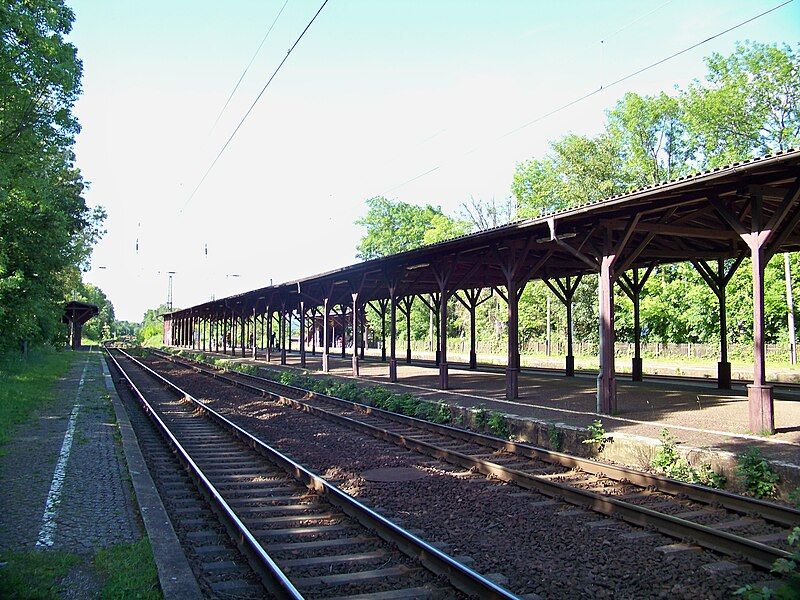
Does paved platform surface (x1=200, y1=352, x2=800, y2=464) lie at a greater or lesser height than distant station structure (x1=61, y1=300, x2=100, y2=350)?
lesser

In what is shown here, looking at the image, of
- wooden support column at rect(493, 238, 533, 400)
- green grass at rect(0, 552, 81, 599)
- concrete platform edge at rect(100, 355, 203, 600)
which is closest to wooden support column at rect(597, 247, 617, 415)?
wooden support column at rect(493, 238, 533, 400)

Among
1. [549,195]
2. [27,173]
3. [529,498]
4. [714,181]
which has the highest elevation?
[549,195]

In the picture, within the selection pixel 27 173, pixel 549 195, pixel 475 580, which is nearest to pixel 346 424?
pixel 475 580

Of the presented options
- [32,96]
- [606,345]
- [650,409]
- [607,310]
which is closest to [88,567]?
[606,345]

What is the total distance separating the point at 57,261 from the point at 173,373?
294 inches

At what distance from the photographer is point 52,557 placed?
5.19 m

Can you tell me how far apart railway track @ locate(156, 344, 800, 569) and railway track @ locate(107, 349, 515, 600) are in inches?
97.9

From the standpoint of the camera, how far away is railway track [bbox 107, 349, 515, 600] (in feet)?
15.4

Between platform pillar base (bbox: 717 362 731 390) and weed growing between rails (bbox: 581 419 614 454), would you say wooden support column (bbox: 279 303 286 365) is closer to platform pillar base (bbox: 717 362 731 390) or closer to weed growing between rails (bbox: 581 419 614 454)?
platform pillar base (bbox: 717 362 731 390)

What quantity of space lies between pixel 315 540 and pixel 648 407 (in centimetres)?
979

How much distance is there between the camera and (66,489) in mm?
7578

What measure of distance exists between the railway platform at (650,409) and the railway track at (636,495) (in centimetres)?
97

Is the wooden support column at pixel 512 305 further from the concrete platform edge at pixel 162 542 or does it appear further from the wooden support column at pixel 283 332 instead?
the wooden support column at pixel 283 332

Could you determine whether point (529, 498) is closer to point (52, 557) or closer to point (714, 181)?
point (52, 557)
